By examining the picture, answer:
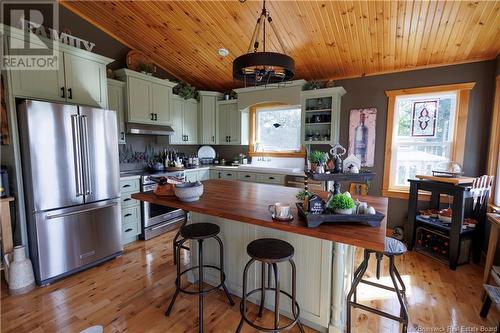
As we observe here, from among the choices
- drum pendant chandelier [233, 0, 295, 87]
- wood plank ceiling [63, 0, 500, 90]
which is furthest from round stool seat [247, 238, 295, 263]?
wood plank ceiling [63, 0, 500, 90]

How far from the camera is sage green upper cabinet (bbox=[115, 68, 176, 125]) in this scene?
11.3 feet

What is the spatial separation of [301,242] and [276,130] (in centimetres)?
310

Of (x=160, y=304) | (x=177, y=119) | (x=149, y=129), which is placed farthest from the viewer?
(x=177, y=119)

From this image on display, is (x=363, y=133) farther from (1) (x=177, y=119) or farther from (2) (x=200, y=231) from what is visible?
(1) (x=177, y=119)

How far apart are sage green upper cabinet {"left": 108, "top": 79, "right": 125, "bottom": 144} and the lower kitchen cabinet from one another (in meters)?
0.66

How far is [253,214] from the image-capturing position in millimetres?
1590

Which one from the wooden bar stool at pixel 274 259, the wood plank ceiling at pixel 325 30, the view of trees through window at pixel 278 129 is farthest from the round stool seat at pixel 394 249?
the view of trees through window at pixel 278 129

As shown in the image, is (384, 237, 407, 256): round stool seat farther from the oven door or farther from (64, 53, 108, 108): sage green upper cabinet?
(64, 53, 108, 108): sage green upper cabinet

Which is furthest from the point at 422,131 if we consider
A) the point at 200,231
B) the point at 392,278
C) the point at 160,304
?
the point at 160,304

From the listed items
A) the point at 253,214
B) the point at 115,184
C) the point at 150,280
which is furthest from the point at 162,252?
the point at 253,214

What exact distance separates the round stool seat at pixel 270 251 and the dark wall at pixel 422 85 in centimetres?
269

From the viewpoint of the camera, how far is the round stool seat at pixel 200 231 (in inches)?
72.9

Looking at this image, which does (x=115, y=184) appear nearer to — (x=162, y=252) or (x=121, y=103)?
(x=162, y=252)

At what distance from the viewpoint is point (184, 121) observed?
4410mm
